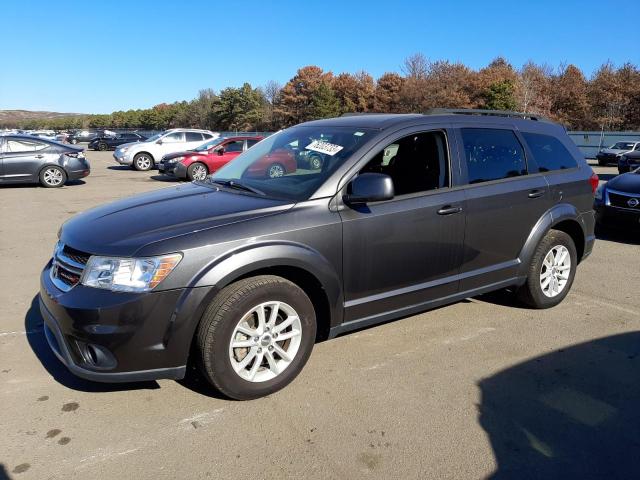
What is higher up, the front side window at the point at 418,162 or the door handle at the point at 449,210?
the front side window at the point at 418,162

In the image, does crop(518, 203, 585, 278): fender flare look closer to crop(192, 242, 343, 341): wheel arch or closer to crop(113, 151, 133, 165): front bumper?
crop(192, 242, 343, 341): wheel arch

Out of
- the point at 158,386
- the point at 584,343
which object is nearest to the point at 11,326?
the point at 158,386

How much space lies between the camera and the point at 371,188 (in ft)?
10.5

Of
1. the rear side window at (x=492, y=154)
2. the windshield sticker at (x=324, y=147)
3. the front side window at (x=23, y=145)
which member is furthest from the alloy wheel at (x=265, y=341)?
the front side window at (x=23, y=145)

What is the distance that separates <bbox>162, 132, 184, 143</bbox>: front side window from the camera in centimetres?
2039

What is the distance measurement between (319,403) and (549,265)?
2.78m

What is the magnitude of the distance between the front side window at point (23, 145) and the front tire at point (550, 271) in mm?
13904

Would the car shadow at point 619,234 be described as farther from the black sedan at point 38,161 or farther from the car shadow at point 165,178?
the black sedan at point 38,161

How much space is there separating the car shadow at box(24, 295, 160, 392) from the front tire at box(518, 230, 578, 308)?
10.9 feet

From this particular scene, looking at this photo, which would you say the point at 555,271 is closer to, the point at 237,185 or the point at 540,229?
the point at 540,229

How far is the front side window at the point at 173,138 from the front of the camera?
2039cm

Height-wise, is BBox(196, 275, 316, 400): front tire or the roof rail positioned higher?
the roof rail

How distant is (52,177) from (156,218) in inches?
509

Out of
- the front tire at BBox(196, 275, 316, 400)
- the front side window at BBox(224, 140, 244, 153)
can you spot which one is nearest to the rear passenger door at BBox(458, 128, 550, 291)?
the front tire at BBox(196, 275, 316, 400)
